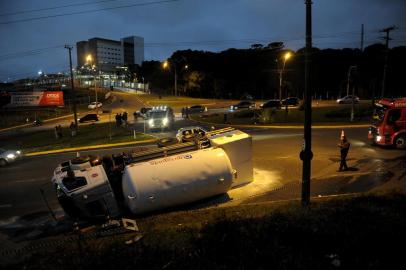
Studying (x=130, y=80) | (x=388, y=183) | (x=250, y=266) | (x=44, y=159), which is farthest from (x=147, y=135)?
(x=130, y=80)

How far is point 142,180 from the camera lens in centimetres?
1259

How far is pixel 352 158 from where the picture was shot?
20.0 metres

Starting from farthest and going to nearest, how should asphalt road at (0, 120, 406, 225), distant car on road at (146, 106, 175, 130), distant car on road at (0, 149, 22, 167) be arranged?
distant car on road at (146, 106, 175, 130), distant car on road at (0, 149, 22, 167), asphalt road at (0, 120, 406, 225)

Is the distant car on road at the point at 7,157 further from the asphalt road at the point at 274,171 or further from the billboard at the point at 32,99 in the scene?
the billboard at the point at 32,99

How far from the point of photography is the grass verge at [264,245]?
7387mm

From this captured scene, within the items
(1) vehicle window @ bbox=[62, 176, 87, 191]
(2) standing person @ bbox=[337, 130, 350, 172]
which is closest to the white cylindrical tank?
(1) vehicle window @ bbox=[62, 176, 87, 191]

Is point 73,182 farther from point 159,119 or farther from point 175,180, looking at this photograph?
point 159,119

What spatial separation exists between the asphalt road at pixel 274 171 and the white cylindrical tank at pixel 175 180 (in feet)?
4.36

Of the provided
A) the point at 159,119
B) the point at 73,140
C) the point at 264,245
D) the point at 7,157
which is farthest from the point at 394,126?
the point at 73,140

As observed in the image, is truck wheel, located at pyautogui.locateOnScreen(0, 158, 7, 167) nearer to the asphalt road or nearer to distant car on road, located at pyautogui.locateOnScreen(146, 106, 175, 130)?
the asphalt road

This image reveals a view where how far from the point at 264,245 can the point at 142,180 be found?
5.86 meters

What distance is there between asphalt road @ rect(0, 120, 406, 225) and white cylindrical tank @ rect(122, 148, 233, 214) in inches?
52.3

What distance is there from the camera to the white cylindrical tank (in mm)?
12570

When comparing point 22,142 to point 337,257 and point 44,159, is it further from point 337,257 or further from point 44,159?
point 337,257
